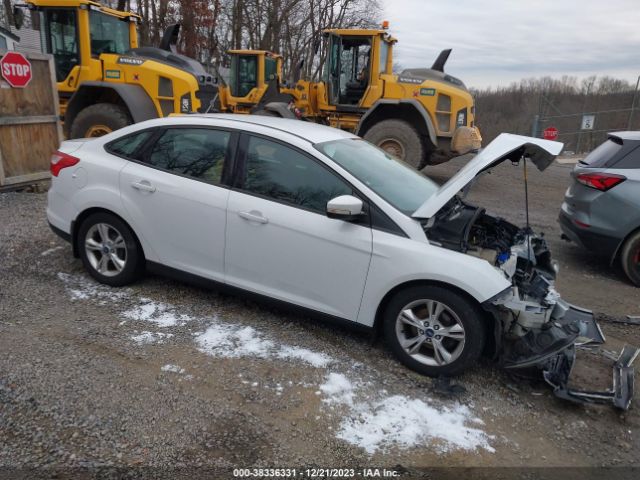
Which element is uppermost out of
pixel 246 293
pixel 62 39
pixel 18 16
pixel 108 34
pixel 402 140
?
pixel 18 16

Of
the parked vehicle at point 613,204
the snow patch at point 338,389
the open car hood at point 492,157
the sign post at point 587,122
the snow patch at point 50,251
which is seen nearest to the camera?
the snow patch at point 338,389

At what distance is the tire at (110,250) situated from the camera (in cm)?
436

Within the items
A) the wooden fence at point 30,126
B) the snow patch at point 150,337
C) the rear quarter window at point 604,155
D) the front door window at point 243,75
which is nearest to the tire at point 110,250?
the snow patch at point 150,337

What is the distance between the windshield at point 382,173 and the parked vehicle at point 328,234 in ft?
0.06

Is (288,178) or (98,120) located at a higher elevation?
(288,178)

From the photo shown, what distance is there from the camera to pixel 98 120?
924 cm

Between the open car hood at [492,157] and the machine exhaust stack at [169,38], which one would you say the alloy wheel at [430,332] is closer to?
the open car hood at [492,157]

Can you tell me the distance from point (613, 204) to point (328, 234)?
148 inches

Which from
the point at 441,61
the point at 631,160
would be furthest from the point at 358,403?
the point at 441,61

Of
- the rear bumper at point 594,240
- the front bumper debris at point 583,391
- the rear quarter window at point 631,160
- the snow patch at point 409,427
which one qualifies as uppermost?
the rear quarter window at point 631,160

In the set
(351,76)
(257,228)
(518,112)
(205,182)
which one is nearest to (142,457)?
(257,228)

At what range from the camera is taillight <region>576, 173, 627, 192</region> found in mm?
5461

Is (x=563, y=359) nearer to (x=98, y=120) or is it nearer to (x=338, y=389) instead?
(x=338, y=389)

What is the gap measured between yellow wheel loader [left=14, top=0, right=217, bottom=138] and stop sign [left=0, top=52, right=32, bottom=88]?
5.94ft
